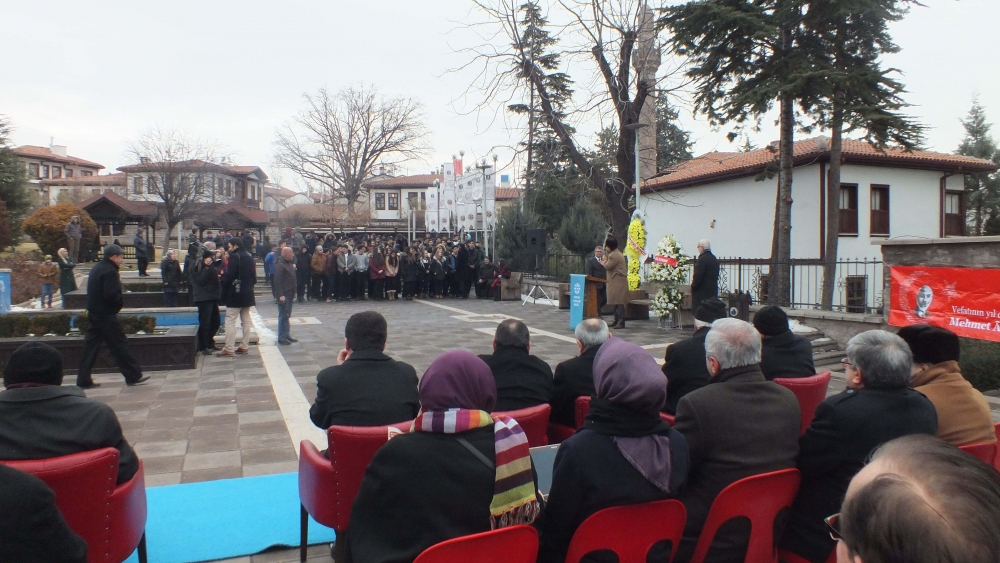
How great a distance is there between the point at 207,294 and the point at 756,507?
30.9ft

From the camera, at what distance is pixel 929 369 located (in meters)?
3.53

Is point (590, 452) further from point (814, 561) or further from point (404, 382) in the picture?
point (404, 382)

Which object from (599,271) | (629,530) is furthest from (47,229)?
(629,530)

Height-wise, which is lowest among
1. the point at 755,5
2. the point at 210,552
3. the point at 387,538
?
the point at 210,552

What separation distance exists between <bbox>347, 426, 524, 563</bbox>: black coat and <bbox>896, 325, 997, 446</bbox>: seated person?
2.41m

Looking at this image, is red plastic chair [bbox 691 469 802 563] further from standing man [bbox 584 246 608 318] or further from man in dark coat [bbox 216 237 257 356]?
standing man [bbox 584 246 608 318]

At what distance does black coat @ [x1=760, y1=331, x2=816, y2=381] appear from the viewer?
4574mm

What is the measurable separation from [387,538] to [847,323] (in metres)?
10.3

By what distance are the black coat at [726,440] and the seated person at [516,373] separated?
4.20 ft

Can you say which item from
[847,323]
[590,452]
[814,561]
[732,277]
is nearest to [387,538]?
[590,452]

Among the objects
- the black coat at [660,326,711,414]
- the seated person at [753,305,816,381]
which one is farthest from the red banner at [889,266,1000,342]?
the black coat at [660,326,711,414]

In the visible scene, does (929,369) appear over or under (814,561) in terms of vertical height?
over

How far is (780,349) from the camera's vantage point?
464 centimetres

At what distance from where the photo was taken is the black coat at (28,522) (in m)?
2.21
